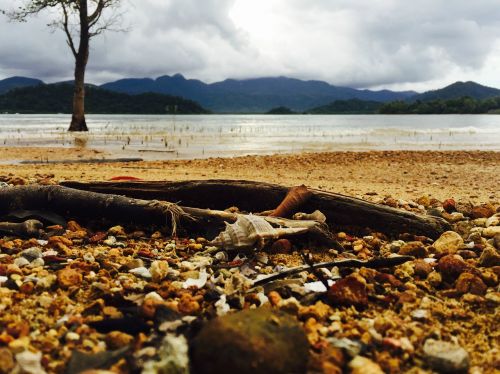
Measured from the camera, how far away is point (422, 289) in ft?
11.4

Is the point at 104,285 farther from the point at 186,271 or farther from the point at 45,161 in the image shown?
the point at 45,161

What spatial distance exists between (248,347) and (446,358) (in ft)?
3.63

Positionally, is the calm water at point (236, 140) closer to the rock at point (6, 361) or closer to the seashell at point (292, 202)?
the seashell at point (292, 202)

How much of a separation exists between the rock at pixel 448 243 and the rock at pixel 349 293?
1426mm

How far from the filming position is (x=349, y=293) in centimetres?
317

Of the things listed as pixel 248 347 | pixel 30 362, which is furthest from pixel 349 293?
pixel 30 362

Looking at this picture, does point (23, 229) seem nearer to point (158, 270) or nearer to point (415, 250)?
point (158, 270)

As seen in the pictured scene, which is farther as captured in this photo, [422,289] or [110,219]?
[110,219]

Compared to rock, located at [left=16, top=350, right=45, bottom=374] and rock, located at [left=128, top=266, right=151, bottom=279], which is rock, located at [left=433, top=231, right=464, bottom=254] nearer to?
rock, located at [left=128, top=266, right=151, bottom=279]

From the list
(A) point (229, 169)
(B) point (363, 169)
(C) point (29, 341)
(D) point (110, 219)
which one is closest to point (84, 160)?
(A) point (229, 169)

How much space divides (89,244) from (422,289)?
10.3ft

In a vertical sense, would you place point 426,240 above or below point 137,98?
below

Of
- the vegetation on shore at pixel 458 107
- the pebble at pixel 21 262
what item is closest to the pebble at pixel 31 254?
the pebble at pixel 21 262

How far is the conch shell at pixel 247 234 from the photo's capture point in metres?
4.20
